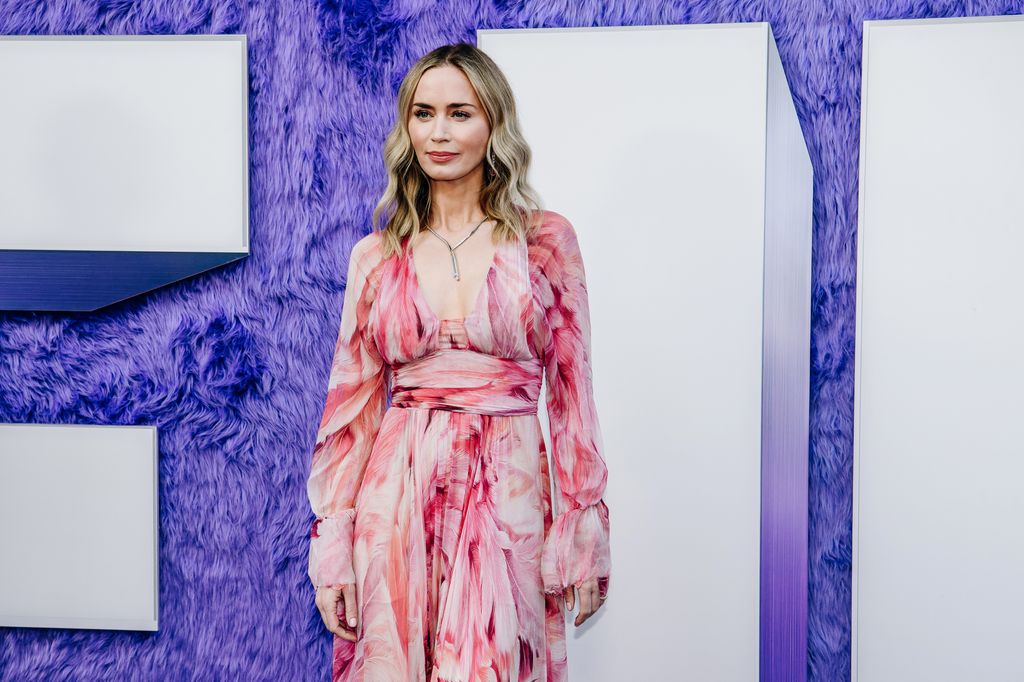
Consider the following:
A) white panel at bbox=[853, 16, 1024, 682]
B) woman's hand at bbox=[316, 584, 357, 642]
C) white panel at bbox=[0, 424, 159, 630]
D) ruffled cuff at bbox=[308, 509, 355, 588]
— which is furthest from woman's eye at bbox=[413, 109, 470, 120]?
white panel at bbox=[0, 424, 159, 630]

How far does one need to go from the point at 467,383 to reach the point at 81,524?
141 centimetres

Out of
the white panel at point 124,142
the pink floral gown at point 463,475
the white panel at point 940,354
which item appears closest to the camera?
the pink floral gown at point 463,475

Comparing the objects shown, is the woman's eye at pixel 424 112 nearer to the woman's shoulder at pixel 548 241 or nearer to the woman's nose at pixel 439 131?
the woman's nose at pixel 439 131

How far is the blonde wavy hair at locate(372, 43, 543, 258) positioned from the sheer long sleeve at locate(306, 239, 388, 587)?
0.08 metres

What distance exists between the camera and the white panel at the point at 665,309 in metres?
2.12

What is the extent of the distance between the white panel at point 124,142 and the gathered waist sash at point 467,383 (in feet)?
3.38

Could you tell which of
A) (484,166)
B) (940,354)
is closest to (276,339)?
(484,166)

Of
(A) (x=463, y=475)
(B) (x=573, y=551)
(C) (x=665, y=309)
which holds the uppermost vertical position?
(C) (x=665, y=309)

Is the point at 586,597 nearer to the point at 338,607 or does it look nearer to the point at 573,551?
the point at 573,551

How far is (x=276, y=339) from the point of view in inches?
90.6

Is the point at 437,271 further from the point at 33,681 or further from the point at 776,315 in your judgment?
the point at 33,681

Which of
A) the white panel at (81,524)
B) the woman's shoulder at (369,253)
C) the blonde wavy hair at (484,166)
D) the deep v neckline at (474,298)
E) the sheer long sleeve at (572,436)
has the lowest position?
the white panel at (81,524)

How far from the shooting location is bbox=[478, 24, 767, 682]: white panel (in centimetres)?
212

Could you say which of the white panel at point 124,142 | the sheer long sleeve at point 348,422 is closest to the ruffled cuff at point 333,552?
the sheer long sleeve at point 348,422
